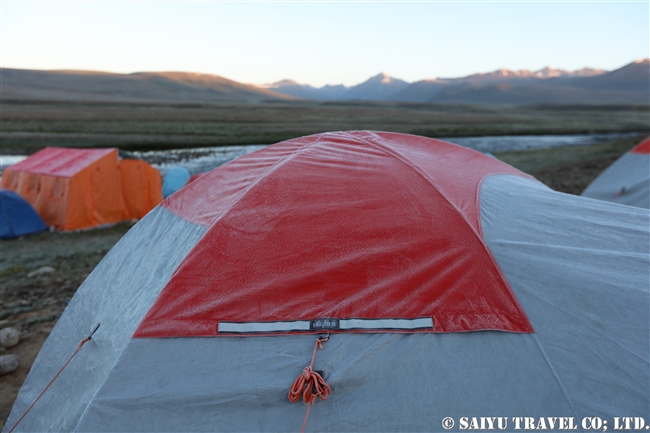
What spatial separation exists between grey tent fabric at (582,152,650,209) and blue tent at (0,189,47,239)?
13341mm

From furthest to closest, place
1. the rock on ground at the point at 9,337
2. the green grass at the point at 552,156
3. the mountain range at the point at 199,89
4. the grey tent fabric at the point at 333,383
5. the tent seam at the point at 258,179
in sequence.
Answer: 1. the mountain range at the point at 199,89
2. the green grass at the point at 552,156
3. the rock on ground at the point at 9,337
4. the tent seam at the point at 258,179
5. the grey tent fabric at the point at 333,383

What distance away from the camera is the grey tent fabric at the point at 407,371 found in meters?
2.19

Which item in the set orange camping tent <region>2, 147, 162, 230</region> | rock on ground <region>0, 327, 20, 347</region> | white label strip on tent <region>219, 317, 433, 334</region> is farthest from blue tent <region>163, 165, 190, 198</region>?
white label strip on tent <region>219, 317, 433, 334</region>

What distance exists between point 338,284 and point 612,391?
156cm

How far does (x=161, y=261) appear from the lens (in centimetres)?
309

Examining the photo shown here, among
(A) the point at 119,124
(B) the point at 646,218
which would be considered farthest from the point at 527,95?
(B) the point at 646,218

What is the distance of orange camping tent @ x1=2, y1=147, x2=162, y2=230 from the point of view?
11.4 m

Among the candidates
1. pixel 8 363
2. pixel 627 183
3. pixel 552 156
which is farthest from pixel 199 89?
pixel 8 363

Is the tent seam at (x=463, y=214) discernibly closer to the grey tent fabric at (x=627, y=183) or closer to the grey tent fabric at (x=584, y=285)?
the grey tent fabric at (x=584, y=285)

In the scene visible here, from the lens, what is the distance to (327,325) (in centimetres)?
247

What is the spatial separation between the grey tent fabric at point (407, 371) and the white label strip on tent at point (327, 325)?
0.16 feet

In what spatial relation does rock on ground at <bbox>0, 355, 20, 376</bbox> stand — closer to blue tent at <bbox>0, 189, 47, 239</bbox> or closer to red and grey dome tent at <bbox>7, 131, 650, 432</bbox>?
red and grey dome tent at <bbox>7, 131, 650, 432</bbox>

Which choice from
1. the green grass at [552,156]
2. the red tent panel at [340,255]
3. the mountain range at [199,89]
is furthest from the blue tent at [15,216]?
the mountain range at [199,89]

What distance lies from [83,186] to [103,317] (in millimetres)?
9864
